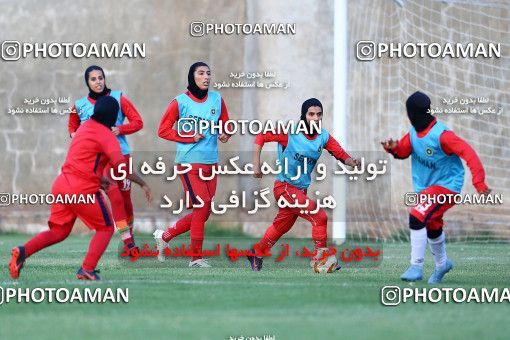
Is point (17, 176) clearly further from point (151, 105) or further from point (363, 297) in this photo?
point (363, 297)

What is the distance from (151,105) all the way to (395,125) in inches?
143

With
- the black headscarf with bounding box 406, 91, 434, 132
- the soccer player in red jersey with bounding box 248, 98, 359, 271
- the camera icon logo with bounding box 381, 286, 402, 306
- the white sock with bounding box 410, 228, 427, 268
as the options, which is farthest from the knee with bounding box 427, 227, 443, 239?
the soccer player in red jersey with bounding box 248, 98, 359, 271

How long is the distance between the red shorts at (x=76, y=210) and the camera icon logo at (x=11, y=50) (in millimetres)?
10011

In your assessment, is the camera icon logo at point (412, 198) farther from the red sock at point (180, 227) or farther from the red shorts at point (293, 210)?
the red sock at point (180, 227)

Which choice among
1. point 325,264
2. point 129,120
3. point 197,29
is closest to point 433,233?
point 325,264

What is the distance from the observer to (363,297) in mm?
9742

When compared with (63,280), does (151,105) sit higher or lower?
higher

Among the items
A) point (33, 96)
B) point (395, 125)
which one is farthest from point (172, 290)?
point (33, 96)

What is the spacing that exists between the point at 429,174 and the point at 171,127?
311cm

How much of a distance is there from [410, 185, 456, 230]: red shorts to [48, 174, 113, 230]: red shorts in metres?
2.50

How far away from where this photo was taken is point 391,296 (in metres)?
9.62

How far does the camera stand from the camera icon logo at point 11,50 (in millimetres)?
20250

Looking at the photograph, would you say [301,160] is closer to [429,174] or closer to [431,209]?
[429,174]

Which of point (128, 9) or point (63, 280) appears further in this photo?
point (128, 9)
